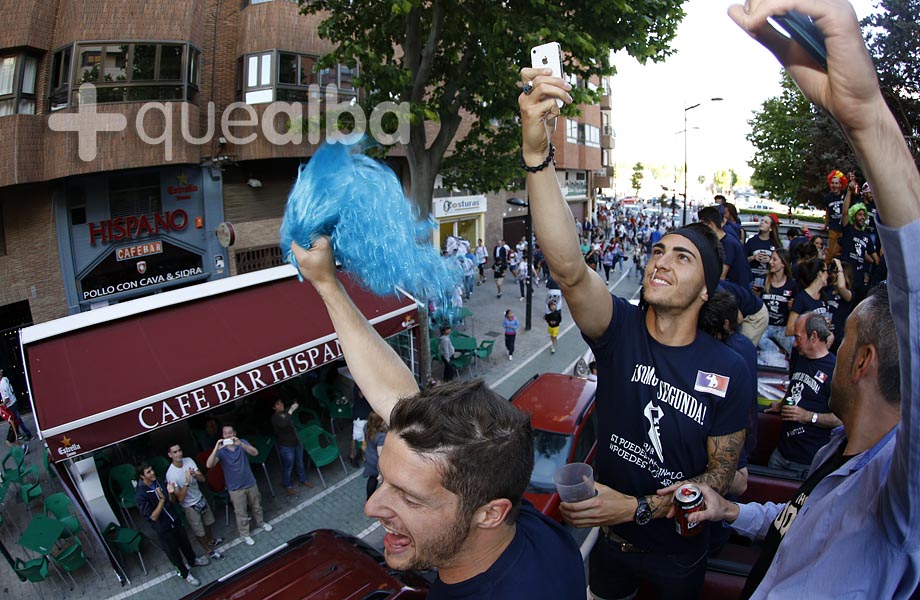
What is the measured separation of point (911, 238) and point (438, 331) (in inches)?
458

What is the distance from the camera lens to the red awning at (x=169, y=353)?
21.3 feet

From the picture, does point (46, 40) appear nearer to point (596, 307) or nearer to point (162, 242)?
point (162, 242)

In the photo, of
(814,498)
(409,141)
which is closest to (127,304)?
(409,141)

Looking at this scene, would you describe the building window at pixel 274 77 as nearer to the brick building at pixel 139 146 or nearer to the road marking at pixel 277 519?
the brick building at pixel 139 146

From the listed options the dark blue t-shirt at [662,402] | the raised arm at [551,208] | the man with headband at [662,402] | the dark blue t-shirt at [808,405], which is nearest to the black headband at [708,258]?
the man with headband at [662,402]

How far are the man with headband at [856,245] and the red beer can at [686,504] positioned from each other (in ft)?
25.2

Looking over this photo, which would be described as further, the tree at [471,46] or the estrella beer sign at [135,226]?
the estrella beer sign at [135,226]

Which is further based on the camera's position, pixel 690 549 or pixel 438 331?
pixel 438 331

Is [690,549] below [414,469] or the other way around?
below

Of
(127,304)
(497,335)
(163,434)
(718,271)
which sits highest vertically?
(718,271)

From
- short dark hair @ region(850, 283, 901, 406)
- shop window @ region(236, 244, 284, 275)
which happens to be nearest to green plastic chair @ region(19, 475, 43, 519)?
shop window @ region(236, 244, 284, 275)

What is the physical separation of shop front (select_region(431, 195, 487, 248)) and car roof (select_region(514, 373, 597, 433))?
13662 millimetres

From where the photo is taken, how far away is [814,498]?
150 cm

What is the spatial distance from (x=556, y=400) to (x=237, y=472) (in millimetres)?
4389
